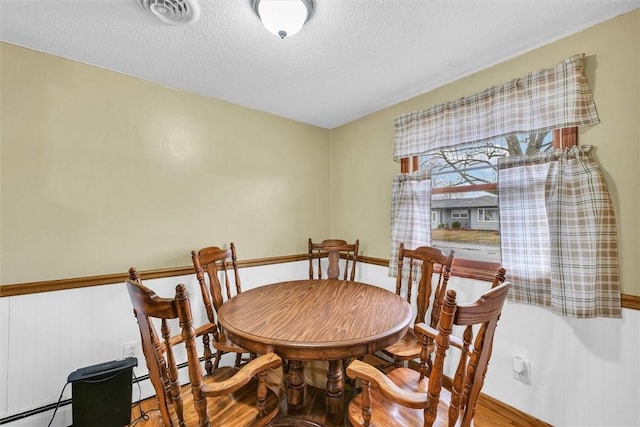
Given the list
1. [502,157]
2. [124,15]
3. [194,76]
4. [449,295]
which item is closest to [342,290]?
[449,295]

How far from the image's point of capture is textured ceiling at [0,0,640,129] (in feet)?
4.58

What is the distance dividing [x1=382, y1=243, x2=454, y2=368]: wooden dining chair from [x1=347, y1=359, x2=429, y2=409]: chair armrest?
60 centimetres

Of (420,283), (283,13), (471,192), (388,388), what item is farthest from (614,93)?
(388,388)

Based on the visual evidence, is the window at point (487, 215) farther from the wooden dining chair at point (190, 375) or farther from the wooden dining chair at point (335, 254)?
the wooden dining chair at point (190, 375)

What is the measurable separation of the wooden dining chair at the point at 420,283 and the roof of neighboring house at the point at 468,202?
16.6 inches

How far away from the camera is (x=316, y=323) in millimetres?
1403

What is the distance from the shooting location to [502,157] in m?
1.86

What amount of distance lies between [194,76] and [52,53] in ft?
2.72

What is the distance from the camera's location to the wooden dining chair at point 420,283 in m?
1.76

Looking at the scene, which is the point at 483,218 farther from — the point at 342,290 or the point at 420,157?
the point at 342,290

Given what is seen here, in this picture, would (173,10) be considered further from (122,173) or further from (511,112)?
(511,112)

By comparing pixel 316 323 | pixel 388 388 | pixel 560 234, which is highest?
pixel 560 234

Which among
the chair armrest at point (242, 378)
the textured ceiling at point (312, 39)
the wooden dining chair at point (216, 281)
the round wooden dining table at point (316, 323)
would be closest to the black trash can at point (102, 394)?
the wooden dining chair at point (216, 281)

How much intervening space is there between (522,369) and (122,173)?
3.01m
